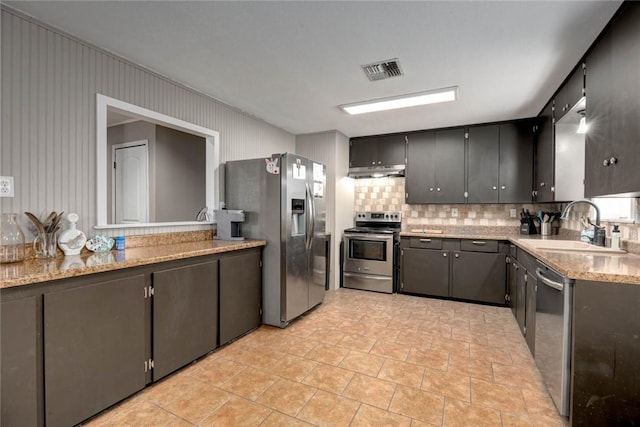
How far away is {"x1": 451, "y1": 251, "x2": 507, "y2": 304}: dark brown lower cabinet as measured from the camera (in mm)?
3770

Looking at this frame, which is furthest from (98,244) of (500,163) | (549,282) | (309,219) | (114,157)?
(500,163)

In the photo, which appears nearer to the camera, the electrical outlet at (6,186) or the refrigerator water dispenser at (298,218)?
the electrical outlet at (6,186)

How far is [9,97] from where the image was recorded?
1837 millimetres

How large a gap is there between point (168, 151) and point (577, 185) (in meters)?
4.73

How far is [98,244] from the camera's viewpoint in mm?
2189

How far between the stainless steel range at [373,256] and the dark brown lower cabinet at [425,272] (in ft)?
0.64

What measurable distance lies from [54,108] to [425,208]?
448 centimetres

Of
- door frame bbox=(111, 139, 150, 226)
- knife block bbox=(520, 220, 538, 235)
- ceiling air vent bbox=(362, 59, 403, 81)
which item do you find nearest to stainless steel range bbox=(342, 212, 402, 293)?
knife block bbox=(520, 220, 538, 235)

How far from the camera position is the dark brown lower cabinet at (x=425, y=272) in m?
4.07

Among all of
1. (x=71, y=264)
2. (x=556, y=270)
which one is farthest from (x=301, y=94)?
(x=556, y=270)

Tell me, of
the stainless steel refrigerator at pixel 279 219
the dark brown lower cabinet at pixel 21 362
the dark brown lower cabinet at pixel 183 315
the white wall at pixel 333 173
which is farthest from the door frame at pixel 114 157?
the dark brown lower cabinet at pixel 21 362

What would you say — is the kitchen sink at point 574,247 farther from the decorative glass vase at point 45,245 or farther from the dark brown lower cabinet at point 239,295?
the decorative glass vase at point 45,245

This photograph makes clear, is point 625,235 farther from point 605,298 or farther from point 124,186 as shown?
point 124,186

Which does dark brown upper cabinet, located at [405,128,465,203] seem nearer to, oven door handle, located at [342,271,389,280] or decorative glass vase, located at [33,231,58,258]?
oven door handle, located at [342,271,389,280]
